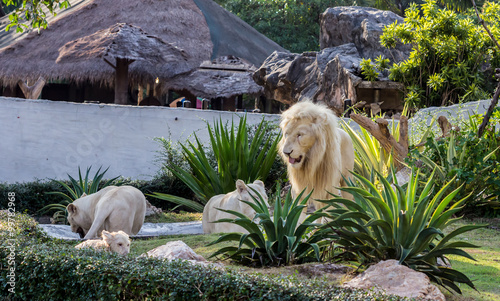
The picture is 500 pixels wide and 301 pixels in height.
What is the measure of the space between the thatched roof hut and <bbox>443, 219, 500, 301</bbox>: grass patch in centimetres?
1267

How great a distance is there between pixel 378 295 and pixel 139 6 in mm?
19356

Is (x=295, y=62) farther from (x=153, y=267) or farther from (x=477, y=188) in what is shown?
(x=153, y=267)

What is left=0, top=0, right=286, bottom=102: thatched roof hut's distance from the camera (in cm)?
1947

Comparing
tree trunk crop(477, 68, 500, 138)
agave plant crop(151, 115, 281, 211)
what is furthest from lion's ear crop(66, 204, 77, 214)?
tree trunk crop(477, 68, 500, 138)

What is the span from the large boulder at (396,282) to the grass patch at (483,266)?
0.38m

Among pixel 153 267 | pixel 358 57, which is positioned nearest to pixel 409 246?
pixel 153 267

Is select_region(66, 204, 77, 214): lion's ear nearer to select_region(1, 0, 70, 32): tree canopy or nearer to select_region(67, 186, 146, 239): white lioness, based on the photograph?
select_region(67, 186, 146, 239): white lioness

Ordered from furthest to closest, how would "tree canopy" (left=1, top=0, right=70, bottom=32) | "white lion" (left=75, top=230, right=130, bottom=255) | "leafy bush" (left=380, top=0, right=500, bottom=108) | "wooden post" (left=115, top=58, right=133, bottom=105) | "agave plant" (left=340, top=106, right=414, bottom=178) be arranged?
"wooden post" (left=115, top=58, right=133, bottom=105) → "leafy bush" (left=380, top=0, right=500, bottom=108) → "agave plant" (left=340, top=106, right=414, bottom=178) → "tree canopy" (left=1, top=0, right=70, bottom=32) → "white lion" (left=75, top=230, right=130, bottom=255)

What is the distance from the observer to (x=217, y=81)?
19.7 meters

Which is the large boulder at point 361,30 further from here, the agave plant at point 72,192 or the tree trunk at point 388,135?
the agave plant at point 72,192

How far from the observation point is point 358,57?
15.8 metres

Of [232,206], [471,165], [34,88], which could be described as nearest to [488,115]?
[471,165]

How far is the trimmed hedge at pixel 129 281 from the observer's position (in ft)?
12.9

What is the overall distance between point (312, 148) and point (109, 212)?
8.87 feet
